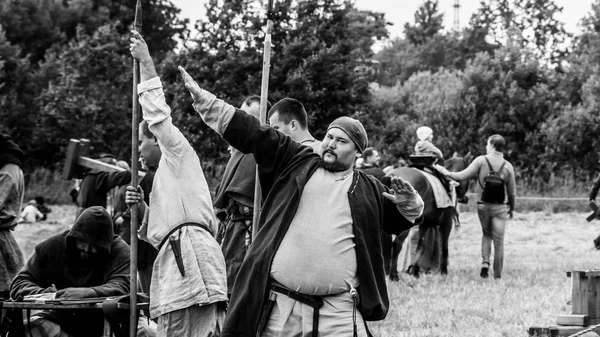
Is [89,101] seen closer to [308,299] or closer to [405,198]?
[405,198]

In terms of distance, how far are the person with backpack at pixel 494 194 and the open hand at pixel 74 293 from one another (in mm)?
7871

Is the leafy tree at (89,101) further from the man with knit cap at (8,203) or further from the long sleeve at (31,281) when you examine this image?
the long sleeve at (31,281)

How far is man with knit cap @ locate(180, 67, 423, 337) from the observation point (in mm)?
5457

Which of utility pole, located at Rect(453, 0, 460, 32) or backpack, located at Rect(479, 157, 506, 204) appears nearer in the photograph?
backpack, located at Rect(479, 157, 506, 204)

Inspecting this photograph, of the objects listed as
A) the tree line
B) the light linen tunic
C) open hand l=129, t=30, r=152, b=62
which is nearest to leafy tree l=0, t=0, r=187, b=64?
the tree line

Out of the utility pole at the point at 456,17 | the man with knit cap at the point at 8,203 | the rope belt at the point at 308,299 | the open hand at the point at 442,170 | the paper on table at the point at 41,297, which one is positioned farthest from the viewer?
the utility pole at the point at 456,17

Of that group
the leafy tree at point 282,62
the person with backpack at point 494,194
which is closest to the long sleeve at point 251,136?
the person with backpack at point 494,194

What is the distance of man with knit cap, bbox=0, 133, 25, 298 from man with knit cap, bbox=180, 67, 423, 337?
12.2ft

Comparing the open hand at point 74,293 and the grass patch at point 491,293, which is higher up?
the open hand at point 74,293

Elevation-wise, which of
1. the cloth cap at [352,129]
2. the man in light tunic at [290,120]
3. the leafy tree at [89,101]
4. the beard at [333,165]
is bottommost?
the beard at [333,165]

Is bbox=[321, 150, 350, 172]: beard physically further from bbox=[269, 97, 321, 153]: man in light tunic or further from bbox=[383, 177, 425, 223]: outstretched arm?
bbox=[269, 97, 321, 153]: man in light tunic

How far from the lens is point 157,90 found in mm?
6035

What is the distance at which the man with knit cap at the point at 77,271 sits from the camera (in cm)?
705

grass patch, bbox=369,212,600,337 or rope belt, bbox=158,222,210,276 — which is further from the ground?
rope belt, bbox=158,222,210,276
